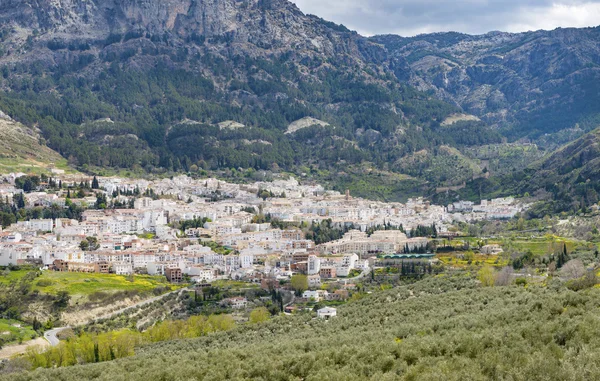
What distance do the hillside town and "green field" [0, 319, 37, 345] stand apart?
1848 cm

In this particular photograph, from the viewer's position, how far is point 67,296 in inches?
2447

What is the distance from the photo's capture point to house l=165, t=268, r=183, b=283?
76438mm

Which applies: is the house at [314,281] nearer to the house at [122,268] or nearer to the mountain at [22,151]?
the house at [122,268]

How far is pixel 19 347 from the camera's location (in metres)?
50.4

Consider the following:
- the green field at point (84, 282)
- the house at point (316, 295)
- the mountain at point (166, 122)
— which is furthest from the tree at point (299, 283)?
the mountain at point (166, 122)

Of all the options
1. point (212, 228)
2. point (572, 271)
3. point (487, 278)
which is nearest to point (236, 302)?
point (487, 278)

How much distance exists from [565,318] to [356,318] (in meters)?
14.1

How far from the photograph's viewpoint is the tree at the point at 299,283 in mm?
68188

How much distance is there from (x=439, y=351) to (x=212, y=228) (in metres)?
81.1

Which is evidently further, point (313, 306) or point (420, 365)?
point (313, 306)

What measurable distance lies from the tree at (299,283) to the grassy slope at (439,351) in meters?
35.3

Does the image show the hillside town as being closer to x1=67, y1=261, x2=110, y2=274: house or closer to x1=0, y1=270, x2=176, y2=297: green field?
x1=67, y1=261, x2=110, y2=274: house

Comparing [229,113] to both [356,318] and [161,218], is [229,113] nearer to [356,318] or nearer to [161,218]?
[161,218]

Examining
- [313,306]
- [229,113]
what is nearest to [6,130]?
[229,113]
